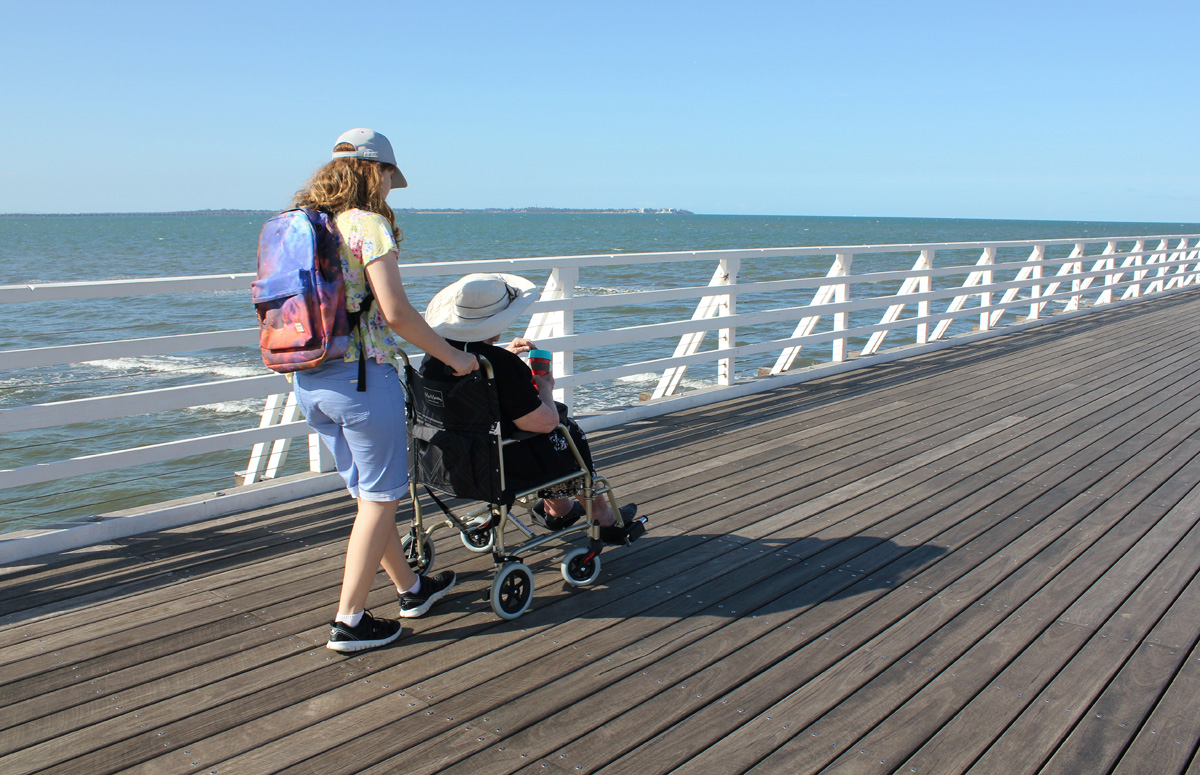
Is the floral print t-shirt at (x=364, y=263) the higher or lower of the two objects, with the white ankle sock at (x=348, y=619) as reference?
higher

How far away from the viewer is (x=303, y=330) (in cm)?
227

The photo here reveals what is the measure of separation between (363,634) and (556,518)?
1.04 m

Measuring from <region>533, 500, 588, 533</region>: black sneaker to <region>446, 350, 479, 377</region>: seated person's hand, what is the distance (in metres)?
1.01

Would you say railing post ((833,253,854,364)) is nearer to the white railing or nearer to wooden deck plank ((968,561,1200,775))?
the white railing


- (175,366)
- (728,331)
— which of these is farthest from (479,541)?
(175,366)

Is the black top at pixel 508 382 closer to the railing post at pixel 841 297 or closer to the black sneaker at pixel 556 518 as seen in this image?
the black sneaker at pixel 556 518

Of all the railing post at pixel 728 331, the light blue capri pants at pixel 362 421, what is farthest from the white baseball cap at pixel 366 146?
the railing post at pixel 728 331

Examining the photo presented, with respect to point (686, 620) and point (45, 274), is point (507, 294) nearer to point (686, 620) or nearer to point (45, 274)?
point (686, 620)

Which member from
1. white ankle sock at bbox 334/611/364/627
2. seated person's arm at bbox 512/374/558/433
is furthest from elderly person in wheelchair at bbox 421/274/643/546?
white ankle sock at bbox 334/611/364/627

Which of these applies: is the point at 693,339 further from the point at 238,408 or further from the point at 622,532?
the point at 238,408

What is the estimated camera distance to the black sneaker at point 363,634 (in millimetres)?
2520

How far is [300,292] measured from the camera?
2.26 m

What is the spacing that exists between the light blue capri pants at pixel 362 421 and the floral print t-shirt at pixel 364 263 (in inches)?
2.1

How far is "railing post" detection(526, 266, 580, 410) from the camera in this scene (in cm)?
507
